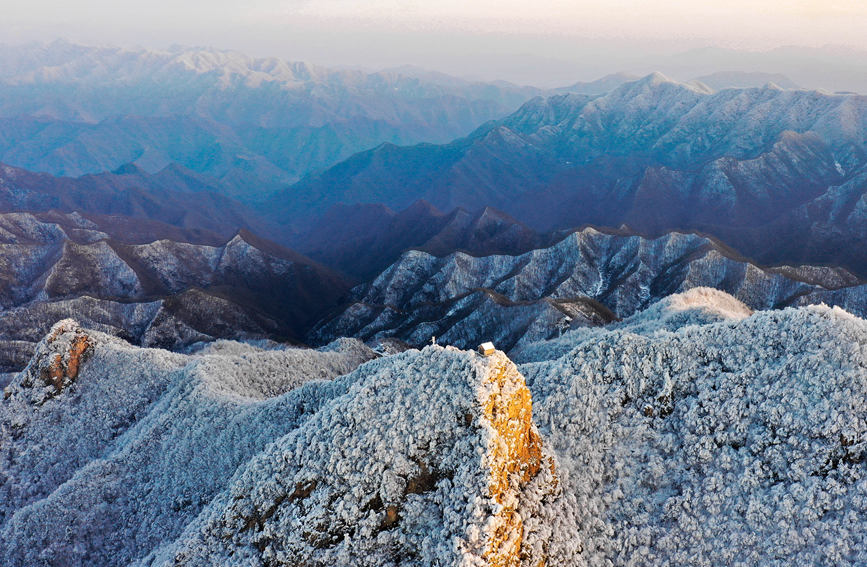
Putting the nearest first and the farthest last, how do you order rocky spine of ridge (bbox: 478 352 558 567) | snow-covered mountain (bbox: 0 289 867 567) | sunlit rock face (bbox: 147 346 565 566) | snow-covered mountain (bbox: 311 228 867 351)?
rocky spine of ridge (bbox: 478 352 558 567) → sunlit rock face (bbox: 147 346 565 566) → snow-covered mountain (bbox: 0 289 867 567) → snow-covered mountain (bbox: 311 228 867 351)

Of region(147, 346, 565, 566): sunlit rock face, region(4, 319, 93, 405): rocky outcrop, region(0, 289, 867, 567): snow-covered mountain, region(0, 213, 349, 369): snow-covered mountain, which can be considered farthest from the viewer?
region(0, 213, 349, 369): snow-covered mountain

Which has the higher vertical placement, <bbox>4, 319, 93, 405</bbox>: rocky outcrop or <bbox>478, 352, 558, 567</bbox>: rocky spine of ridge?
<bbox>478, 352, 558, 567</bbox>: rocky spine of ridge

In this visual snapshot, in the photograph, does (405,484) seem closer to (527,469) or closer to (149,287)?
(527,469)

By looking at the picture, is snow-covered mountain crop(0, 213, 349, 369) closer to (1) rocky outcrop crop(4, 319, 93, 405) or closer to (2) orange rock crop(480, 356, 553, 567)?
(1) rocky outcrop crop(4, 319, 93, 405)

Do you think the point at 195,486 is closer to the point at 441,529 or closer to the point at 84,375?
the point at 441,529

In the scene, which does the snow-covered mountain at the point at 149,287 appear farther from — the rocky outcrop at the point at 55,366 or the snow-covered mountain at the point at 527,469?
the snow-covered mountain at the point at 527,469

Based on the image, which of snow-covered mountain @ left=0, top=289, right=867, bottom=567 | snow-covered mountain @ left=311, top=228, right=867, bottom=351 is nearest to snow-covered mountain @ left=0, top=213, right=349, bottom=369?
snow-covered mountain @ left=311, top=228, right=867, bottom=351

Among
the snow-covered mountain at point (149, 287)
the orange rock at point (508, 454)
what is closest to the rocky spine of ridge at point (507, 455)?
the orange rock at point (508, 454)
